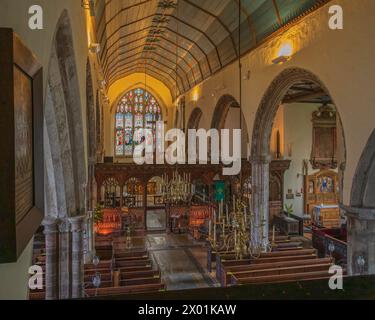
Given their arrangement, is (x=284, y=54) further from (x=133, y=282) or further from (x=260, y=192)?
(x=133, y=282)

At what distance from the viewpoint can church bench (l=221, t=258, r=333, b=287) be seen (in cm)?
816

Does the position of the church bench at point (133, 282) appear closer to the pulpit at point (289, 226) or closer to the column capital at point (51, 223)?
the column capital at point (51, 223)

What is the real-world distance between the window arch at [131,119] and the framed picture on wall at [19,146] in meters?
23.7

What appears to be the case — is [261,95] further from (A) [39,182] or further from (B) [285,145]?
(A) [39,182]

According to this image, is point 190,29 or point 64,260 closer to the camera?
point 64,260

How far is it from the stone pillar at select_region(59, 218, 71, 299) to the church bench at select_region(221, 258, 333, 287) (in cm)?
364

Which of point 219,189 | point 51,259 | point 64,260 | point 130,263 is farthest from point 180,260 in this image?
point 51,259

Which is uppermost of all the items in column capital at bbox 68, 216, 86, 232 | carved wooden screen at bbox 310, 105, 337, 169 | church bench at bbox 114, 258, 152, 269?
carved wooden screen at bbox 310, 105, 337, 169

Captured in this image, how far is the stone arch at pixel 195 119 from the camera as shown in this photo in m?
19.4

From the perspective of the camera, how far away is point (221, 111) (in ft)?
50.3

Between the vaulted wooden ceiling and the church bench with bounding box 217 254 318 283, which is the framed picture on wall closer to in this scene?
the vaulted wooden ceiling

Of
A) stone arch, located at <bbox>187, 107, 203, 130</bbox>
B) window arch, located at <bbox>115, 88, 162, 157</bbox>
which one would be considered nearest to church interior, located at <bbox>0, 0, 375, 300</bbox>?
stone arch, located at <bbox>187, 107, 203, 130</bbox>

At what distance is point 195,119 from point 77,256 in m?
14.2
